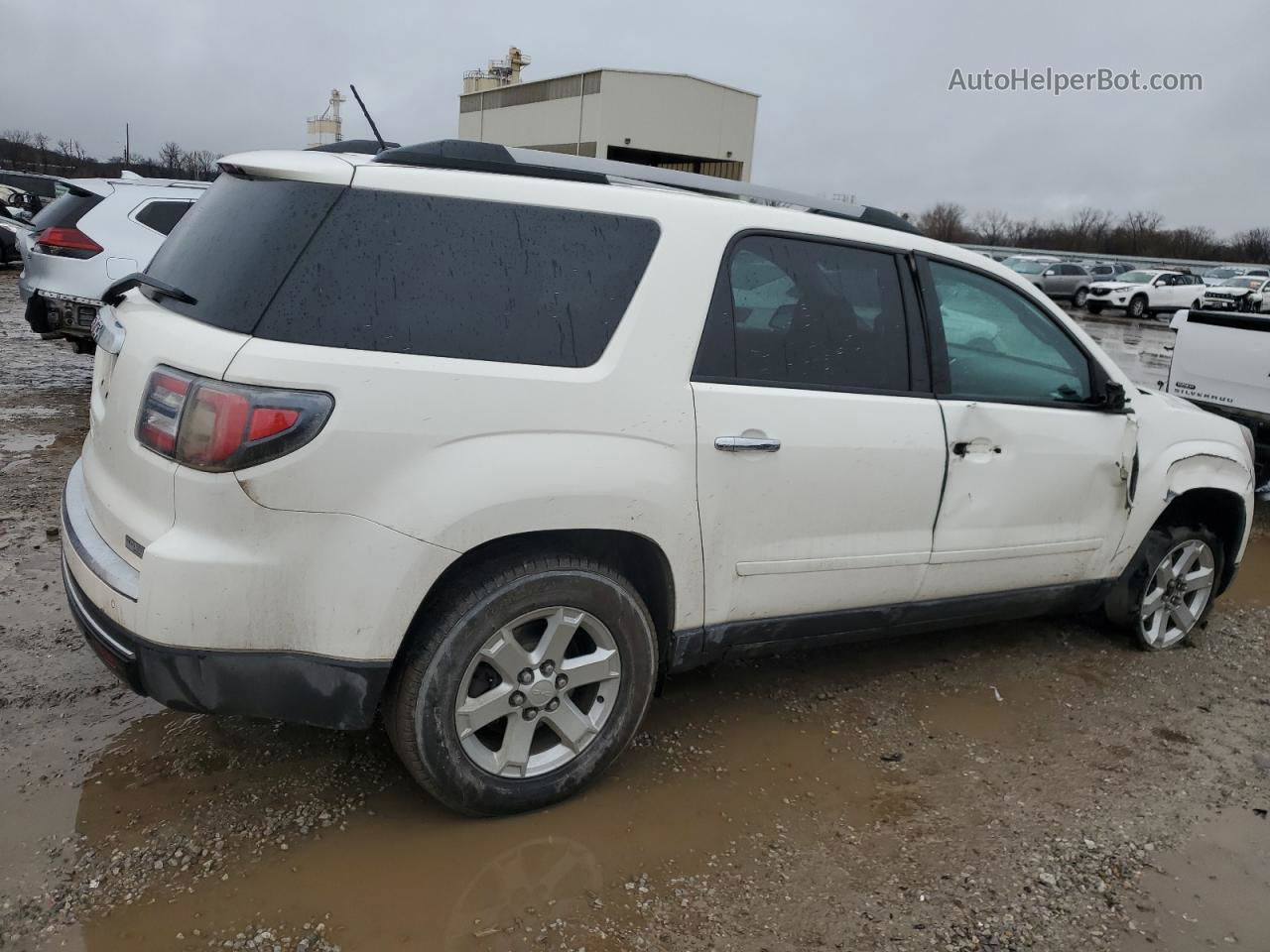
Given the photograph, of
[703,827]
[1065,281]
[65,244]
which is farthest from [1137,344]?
[703,827]

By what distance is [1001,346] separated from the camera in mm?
3656

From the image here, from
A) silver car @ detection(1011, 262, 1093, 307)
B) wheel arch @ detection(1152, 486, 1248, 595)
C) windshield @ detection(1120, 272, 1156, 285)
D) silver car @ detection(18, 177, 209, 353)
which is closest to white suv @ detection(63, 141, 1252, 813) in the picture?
wheel arch @ detection(1152, 486, 1248, 595)

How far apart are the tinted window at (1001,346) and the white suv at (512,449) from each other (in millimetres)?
30

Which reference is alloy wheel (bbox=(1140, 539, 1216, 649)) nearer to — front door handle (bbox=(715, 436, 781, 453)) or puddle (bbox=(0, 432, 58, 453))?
front door handle (bbox=(715, 436, 781, 453))

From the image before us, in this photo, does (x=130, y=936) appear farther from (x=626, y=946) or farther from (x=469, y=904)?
(x=626, y=946)

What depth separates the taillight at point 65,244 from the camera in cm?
780

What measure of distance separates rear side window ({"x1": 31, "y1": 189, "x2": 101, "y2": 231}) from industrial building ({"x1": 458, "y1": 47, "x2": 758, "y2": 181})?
76.8ft

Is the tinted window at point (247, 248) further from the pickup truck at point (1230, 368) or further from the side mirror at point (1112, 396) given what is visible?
the pickup truck at point (1230, 368)

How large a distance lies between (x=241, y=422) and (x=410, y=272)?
0.58m

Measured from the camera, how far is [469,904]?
2.45m

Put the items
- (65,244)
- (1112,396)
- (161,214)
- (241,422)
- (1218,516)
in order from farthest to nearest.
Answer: (161,214), (65,244), (1218,516), (1112,396), (241,422)

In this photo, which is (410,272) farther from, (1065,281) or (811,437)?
(1065,281)

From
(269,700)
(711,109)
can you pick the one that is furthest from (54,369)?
(711,109)

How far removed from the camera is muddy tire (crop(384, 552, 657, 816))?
2535 mm
